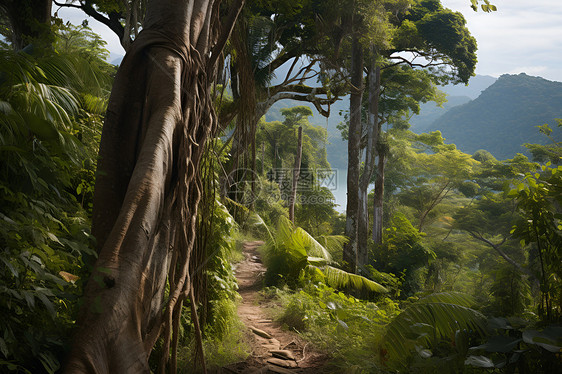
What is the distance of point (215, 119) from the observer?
2.74m

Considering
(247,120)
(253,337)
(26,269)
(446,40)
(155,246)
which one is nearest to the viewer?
(26,269)

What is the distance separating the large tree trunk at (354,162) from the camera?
946cm

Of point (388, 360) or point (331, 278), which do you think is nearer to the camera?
point (388, 360)

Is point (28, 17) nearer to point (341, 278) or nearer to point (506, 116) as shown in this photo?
point (341, 278)

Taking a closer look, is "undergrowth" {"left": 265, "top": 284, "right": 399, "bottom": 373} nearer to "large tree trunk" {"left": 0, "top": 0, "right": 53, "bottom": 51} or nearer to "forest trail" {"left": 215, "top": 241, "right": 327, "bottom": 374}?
"forest trail" {"left": 215, "top": 241, "right": 327, "bottom": 374}

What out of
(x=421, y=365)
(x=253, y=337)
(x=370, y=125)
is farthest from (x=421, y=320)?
(x=370, y=125)

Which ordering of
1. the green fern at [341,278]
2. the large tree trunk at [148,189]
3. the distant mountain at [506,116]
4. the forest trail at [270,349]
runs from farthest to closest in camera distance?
the distant mountain at [506,116] → the green fern at [341,278] → the forest trail at [270,349] → the large tree trunk at [148,189]

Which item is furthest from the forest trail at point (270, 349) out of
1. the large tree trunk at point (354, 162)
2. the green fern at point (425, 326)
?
the large tree trunk at point (354, 162)

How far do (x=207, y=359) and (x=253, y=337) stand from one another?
904 millimetres

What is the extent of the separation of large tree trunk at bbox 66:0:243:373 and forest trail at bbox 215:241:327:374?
4.66ft

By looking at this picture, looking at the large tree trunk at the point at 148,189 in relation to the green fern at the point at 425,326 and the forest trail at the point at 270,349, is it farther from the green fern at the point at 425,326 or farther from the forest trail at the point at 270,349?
the green fern at the point at 425,326

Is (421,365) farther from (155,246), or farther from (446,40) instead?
(446,40)

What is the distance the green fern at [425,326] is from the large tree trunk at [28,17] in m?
6.31

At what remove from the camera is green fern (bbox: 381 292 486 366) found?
113 inches
